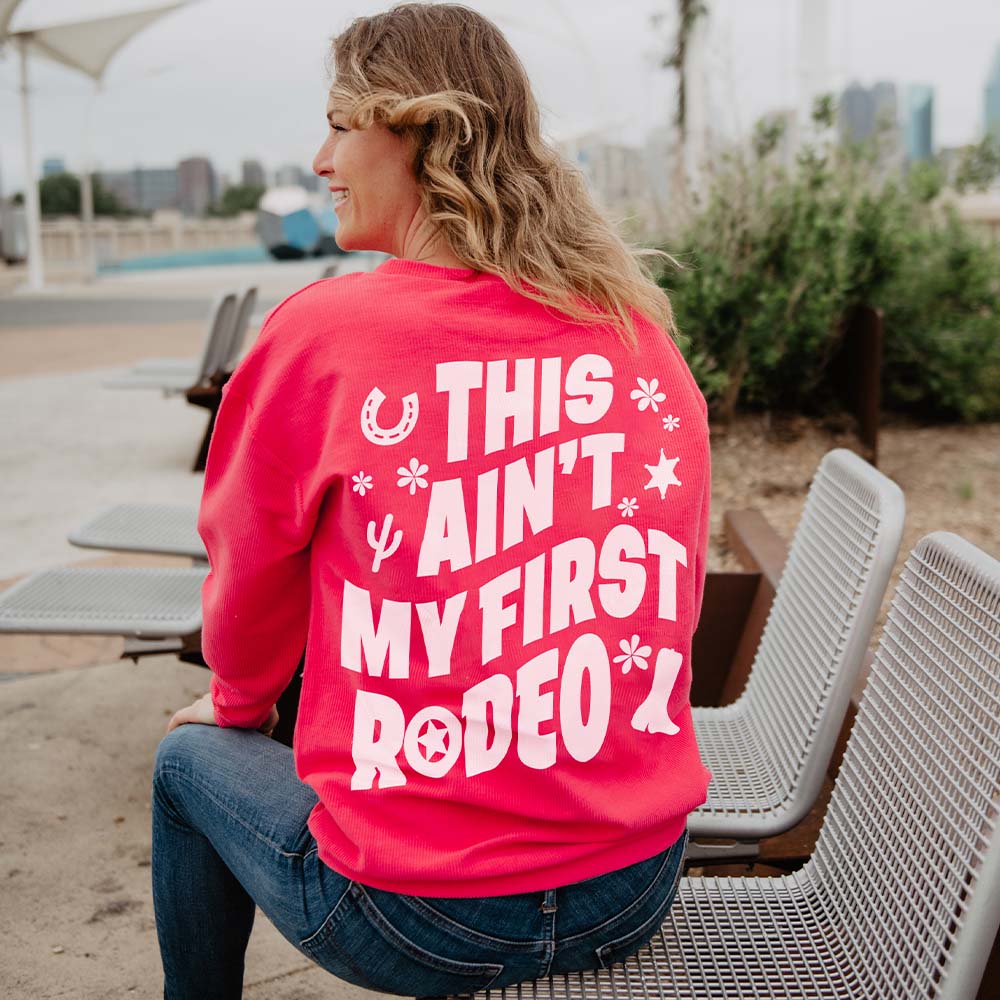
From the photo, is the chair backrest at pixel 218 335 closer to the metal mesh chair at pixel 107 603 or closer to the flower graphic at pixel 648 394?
the metal mesh chair at pixel 107 603

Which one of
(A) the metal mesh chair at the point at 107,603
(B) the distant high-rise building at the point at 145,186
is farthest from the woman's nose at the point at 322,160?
(B) the distant high-rise building at the point at 145,186

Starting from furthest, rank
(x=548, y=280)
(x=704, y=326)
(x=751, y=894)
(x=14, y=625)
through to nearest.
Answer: (x=704, y=326) < (x=14, y=625) < (x=751, y=894) < (x=548, y=280)

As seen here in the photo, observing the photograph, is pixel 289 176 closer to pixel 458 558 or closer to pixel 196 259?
pixel 196 259

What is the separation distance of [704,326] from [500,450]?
4326 millimetres

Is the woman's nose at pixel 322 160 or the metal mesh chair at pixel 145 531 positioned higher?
the woman's nose at pixel 322 160

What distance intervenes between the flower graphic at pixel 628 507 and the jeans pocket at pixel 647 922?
1.49ft

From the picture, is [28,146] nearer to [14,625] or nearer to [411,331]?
[14,625]

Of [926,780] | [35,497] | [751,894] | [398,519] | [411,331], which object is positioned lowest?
[35,497]

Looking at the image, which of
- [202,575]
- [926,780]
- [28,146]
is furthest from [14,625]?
[28,146]

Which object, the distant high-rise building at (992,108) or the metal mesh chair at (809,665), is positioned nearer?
the metal mesh chair at (809,665)

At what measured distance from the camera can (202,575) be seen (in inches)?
136

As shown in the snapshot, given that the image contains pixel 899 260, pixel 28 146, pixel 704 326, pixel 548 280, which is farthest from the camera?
pixel 28 146

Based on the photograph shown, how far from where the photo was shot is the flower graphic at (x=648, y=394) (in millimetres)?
1537

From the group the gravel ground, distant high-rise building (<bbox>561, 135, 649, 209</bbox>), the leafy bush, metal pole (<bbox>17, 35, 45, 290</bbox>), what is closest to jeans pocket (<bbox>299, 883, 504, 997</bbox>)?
the gravel ground
